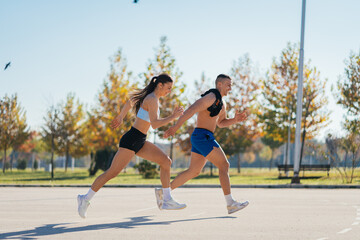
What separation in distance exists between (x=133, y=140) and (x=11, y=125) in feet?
133

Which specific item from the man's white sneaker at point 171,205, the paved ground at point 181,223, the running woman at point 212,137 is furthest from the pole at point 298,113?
the man's white sneaker at point 171,205

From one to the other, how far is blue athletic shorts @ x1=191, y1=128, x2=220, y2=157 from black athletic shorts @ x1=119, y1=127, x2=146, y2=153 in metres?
0.83

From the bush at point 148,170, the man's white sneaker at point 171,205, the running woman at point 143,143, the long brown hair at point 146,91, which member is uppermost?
the long brown hair at point 146,91

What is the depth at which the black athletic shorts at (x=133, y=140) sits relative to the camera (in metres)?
6.86

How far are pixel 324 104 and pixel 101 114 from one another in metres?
16.1

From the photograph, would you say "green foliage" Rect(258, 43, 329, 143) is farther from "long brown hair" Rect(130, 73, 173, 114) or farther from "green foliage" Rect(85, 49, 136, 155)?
"long brown hair" Rect(130, 73, 173, 114)

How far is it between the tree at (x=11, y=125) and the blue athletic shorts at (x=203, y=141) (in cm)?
3928

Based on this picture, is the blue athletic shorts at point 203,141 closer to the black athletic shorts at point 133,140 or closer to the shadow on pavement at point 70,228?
the black athletic shorts at point 133,140

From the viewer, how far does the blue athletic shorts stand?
7.22m

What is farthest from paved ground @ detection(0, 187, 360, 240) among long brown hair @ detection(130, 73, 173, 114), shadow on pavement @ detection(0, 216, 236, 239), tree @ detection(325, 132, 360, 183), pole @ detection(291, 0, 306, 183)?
tree @ detection(325, 132, 360, 183)

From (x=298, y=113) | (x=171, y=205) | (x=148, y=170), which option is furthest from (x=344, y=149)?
(x=171, y=205)

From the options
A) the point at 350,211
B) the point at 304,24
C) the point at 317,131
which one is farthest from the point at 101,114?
the point at 350,211

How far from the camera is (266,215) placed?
25.7ft

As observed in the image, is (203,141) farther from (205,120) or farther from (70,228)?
(70,228)
